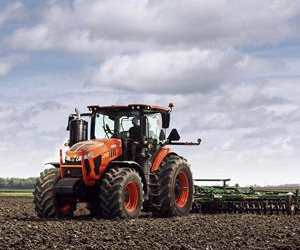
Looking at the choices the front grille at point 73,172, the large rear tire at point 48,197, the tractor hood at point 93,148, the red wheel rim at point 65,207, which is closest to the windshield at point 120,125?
the tractor hood at point 93,148

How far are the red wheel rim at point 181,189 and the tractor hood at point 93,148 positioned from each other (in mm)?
2499

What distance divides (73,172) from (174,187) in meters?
3.16

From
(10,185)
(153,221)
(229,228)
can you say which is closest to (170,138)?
(153,221)

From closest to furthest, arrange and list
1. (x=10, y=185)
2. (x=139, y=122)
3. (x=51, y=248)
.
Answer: (x=51, y=248)
(x=139, y=122)
(x=10, y=185)

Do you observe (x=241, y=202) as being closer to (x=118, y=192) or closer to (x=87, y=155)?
(x=118, y=192)

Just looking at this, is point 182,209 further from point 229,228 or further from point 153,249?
point 153,249

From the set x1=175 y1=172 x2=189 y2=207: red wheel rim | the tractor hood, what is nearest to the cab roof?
the tractor hood

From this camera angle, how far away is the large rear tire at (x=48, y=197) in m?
17.5

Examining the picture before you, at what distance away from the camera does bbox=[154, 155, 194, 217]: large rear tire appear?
1845 centimetres

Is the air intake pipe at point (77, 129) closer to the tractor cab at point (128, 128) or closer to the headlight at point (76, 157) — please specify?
the tractor cab at point (128, 128)

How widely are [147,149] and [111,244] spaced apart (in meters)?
6.29

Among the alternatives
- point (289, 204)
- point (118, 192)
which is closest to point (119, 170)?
point (118, 192)

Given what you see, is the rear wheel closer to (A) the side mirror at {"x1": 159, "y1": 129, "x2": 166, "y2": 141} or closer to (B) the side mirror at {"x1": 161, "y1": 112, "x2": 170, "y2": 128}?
(A) the side mirror at {"x1": 159, "y1": 129, "x2": 166, "y2": 141}

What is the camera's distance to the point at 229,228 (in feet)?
51.4
